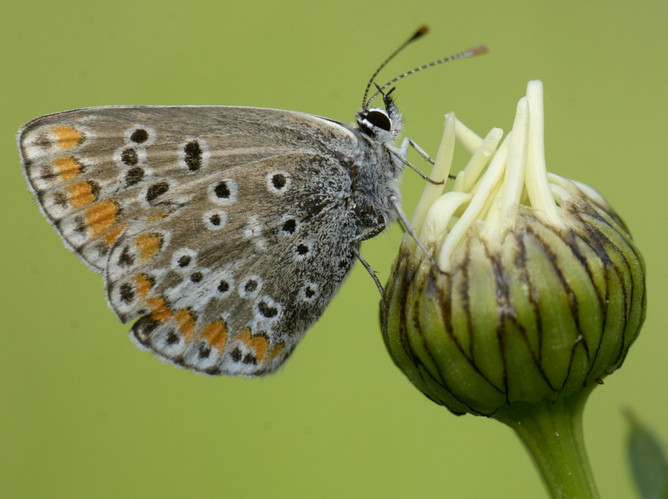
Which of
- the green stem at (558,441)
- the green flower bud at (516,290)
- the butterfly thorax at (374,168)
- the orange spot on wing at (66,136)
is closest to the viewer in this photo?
the green flower bud at (516,290)

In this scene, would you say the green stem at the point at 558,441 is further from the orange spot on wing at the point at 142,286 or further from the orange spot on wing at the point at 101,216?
the orange spot on wing at the point at 101,216

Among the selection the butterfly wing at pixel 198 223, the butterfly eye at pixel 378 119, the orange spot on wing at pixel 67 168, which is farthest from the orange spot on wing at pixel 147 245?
the butterfly eye at pixel 378 119

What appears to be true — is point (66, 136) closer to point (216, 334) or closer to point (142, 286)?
point (142, 286)

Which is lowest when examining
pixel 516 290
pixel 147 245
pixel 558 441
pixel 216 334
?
pixel 558 441

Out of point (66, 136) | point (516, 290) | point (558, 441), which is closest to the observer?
point (516, 290)

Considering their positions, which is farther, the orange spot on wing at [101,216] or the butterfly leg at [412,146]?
the butterfly leg at [412,146]

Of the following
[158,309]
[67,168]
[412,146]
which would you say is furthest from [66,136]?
[412,146]

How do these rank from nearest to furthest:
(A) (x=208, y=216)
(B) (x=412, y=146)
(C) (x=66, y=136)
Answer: (C) (x=66, y=136) → (A) (x=208, y=216) → (B) (x=412, y=146)
